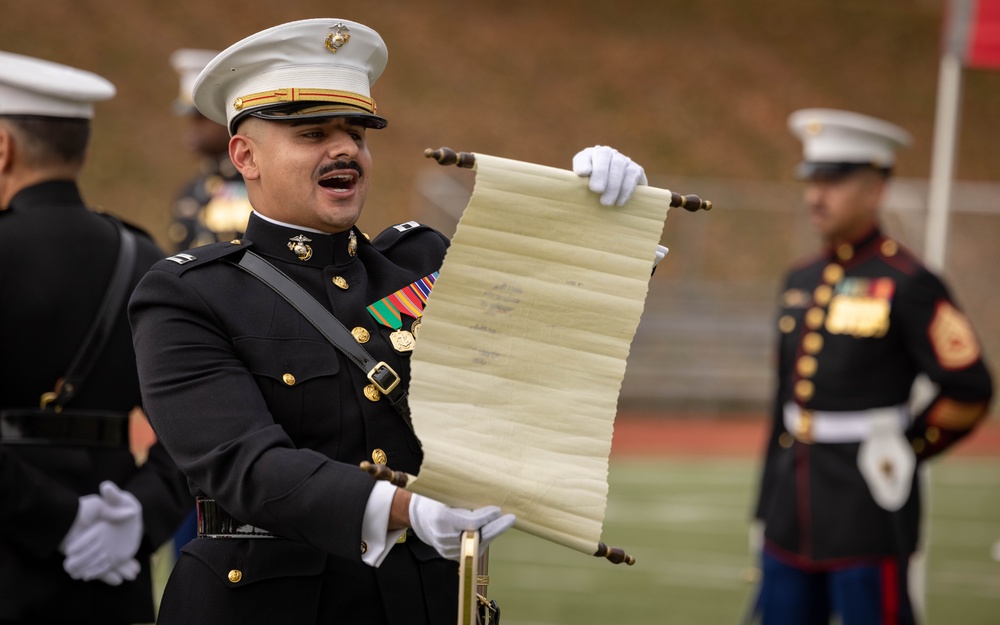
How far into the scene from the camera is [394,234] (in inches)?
124

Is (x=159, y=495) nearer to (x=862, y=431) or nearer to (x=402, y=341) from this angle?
(x=402, y=341)

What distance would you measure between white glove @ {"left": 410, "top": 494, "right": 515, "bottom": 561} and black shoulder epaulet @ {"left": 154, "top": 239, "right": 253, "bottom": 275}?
0.68 m

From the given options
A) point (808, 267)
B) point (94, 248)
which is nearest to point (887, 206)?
point (808, 267)

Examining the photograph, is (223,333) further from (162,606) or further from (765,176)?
(765,176)

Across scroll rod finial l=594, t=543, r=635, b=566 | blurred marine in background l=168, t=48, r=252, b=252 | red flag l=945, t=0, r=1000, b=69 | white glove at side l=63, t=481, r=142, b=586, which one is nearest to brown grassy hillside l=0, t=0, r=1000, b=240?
blurred marine in background l=168, t=48, r=252, b=252

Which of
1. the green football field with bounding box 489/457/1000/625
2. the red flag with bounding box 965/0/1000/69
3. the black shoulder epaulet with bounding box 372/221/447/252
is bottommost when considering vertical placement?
the green football field with bounding box 489/457/1000/625

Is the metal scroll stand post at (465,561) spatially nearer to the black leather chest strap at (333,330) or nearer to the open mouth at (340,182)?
the black leather chest strap at (333,330)

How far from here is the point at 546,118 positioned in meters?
25.0

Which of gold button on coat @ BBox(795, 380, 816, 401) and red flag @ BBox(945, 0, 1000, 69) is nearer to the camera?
gold button on coat @ BBox(795, 380, 816, 401)

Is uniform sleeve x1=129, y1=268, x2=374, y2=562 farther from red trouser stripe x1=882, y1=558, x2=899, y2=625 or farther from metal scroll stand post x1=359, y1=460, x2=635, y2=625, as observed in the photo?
red trouser stripe x1=882, y1=558, x2=899, y2=625

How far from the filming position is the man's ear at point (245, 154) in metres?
2.83

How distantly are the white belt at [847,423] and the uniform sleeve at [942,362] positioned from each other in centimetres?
12

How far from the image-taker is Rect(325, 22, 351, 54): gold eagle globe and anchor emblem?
280 centimetres

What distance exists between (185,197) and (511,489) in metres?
5.35
